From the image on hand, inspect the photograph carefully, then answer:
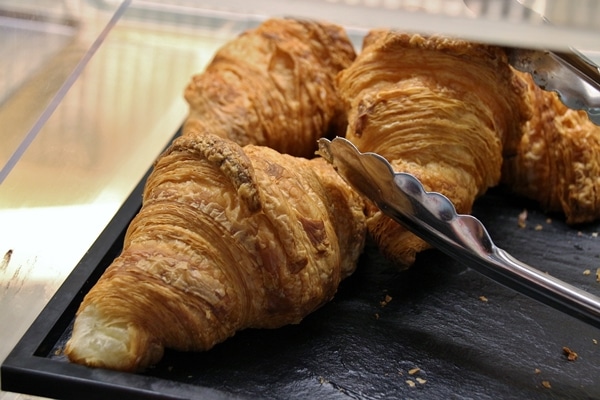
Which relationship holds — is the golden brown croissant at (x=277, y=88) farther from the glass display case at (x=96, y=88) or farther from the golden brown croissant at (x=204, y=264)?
the golden brown croissant at (x=204, y=264)

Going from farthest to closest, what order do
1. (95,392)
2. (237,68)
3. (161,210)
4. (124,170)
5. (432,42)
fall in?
(124,170), (237,68), (432,42), (161,210), (95,392)

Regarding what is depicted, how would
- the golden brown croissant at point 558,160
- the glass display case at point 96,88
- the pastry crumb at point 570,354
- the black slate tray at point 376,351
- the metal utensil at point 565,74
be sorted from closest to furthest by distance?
the glass display case at point 96,88, the black slate tray at point 376,351, the pastry crumb at point 570,354, the metal utensil at point 565,74, the golden brown croissant at point 558,160

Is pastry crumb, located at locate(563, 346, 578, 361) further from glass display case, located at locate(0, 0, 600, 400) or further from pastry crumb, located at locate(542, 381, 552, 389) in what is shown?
glass display case, located at locate(0, 0, 600, 400)

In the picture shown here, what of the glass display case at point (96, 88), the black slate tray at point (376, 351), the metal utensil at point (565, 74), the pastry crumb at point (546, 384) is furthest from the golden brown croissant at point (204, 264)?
the metal utensil at point (565, 74)

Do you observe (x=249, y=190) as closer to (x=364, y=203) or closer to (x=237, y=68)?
(x=364, y=203)

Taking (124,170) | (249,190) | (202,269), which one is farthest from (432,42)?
(124,170)

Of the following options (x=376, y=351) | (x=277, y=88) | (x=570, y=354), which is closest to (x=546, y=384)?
(x=570, y=354)
